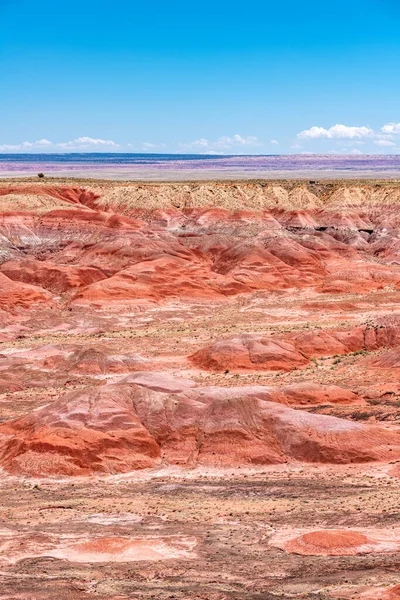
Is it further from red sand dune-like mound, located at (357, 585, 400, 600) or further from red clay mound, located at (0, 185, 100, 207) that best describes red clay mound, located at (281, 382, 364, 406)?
red clay mound, located at (0, 185, 100, 207)

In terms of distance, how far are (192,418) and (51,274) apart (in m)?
56.7

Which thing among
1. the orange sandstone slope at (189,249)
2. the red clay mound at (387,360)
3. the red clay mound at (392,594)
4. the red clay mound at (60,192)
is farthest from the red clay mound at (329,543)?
the red clay mound at (60,192)

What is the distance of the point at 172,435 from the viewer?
42.4 m

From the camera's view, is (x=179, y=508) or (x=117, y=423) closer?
(x=179, y=508)

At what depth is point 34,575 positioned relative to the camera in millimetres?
25078

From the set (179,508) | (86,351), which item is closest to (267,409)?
(179,508)

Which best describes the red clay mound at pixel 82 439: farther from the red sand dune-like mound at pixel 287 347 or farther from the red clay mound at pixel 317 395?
the red sand dune-like mound at pixel 287 347

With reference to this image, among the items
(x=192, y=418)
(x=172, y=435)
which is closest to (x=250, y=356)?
(x=192, y=418)

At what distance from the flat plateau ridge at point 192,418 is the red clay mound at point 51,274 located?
23 centimetres

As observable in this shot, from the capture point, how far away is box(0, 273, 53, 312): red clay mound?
83.8 metres

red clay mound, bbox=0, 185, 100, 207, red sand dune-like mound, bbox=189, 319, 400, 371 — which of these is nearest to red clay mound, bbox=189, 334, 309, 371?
red sand dune-like mound, bbox=189, 319, 400, 371

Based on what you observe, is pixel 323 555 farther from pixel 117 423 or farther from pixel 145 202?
pixel 145 202

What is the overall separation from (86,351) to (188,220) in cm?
6282

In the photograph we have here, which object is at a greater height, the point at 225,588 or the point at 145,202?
the point at 145,202
